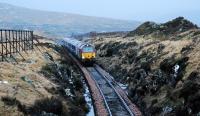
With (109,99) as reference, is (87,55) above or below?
below

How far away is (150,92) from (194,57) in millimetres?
4798

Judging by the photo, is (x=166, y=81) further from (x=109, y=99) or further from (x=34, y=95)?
(x=34, y=95)

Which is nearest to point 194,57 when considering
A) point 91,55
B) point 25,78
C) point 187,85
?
point 187,85

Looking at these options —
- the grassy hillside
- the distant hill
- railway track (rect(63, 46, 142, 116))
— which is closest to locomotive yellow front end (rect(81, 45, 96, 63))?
the grassy hillside

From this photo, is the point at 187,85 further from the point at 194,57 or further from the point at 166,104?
the point at 194,57

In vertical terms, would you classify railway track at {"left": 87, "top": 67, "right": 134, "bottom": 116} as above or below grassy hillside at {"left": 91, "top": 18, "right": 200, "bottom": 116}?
below

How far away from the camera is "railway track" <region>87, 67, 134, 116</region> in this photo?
3101 centimetres

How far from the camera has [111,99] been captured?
36.2 metres

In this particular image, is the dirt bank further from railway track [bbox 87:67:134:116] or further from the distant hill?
the distant hill

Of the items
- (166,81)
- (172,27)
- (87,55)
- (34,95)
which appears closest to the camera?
(34,95)

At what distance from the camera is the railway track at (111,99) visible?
31013mm

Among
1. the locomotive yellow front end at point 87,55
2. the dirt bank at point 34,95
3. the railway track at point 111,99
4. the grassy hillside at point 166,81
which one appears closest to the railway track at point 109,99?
the railway track at point 111,99

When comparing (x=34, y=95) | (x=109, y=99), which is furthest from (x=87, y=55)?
(x=34, y=95)

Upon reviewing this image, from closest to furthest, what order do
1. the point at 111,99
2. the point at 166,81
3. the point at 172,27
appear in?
the point at 166,81 < the point at 111,99 < the point at 172,27
